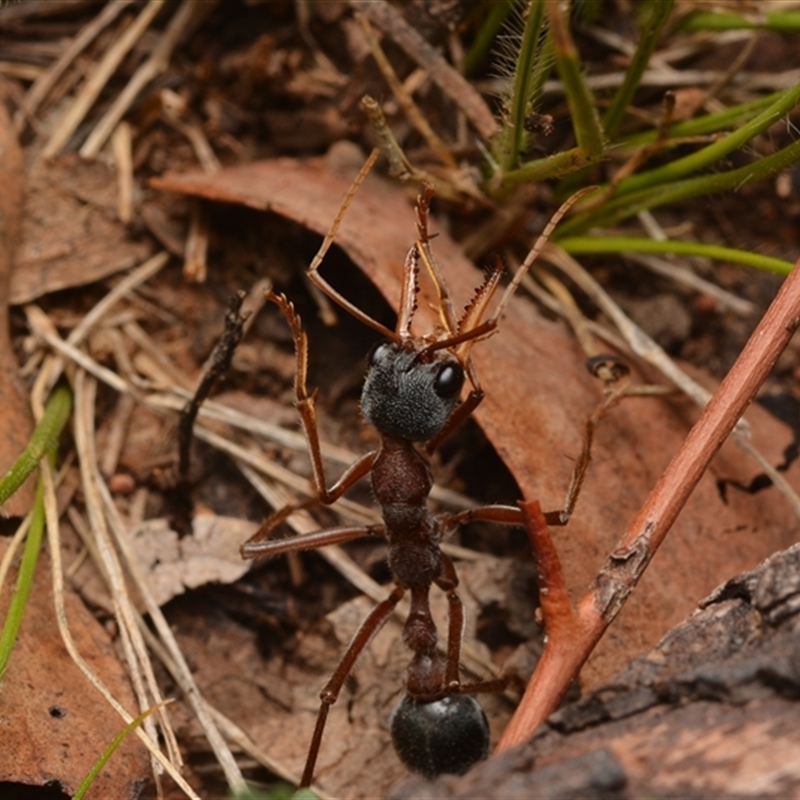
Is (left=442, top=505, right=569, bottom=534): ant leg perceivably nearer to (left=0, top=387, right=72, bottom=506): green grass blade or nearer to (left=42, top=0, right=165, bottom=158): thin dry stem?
(left=0, top=387, right=72, bottom=506): green grass blade

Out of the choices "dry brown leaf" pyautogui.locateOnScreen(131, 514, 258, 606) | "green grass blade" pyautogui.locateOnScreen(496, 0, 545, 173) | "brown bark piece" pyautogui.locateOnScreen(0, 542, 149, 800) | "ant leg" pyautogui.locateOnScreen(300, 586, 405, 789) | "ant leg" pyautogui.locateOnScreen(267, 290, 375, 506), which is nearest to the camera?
"brown bark piece" pyautogui.locateOnScreen(0, 542, 149, 800)

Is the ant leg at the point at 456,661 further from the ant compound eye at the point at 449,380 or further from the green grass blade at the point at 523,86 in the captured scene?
the green grass blade at the point at 523,86

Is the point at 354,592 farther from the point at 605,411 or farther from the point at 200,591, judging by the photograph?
the point at 605,411

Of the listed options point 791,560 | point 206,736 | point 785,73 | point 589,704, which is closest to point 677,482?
point 791,560

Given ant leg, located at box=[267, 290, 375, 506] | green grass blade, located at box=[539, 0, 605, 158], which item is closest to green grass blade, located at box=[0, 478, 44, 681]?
ant leg, located at box=[267, 290, 375, 506]

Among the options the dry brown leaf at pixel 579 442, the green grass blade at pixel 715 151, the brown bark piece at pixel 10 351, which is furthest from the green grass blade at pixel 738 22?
the brown bark piece at pixel 10 351

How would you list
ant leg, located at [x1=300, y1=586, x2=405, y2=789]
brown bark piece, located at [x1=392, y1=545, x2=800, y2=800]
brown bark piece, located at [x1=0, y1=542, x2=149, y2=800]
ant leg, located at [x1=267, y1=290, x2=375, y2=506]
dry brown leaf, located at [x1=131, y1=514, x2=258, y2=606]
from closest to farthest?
brown bark piece, located at [x1=392, y1=545, x2=800, y2=800] < brown bark piece, located at [x1=0, y1=542, x2=149, y2=800] < ant leg, located at [x1=300, y1=586, x2=405, y2=789] < ant leg, located at [x1=267, y1=290, x2=375, y2=506] < dry brown leaf, located at [x1=131, y1=514, x2=258, y2=606]
